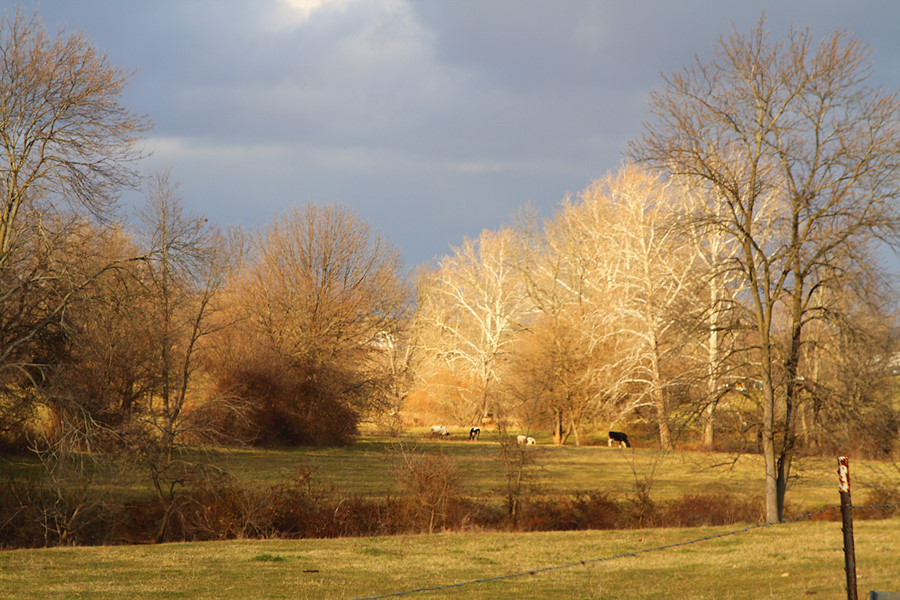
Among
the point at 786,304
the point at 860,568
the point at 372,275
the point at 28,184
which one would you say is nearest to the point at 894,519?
the point at 786,304

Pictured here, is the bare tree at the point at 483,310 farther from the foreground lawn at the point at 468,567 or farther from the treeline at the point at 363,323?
the foreground lawn at the point at 468,567

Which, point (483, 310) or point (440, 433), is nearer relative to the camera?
point (440, 433)

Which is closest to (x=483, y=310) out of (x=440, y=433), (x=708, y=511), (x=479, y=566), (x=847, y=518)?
(x=440, y=433)

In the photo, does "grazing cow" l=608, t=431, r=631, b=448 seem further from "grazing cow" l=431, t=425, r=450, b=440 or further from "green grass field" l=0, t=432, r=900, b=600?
"green grass field" l=0, t=432, r=900, b=600

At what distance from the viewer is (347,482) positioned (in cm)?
2402

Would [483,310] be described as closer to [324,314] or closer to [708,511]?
[324,314]

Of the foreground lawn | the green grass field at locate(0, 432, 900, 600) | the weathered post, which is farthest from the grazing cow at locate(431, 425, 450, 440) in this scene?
the weathered post

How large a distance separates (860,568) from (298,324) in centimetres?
3036

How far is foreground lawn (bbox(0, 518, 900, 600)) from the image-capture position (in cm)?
1072

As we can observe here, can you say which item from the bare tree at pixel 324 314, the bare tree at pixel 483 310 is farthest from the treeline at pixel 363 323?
the bare tree at pixel 483 310

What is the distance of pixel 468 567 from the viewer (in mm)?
13344

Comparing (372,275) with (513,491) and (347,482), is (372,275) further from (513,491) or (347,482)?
(513,491)

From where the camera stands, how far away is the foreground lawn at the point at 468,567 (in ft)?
35.2

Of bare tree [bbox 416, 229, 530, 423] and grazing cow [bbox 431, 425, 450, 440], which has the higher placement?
bare tree [bbox 416, 229, 530, 423]
